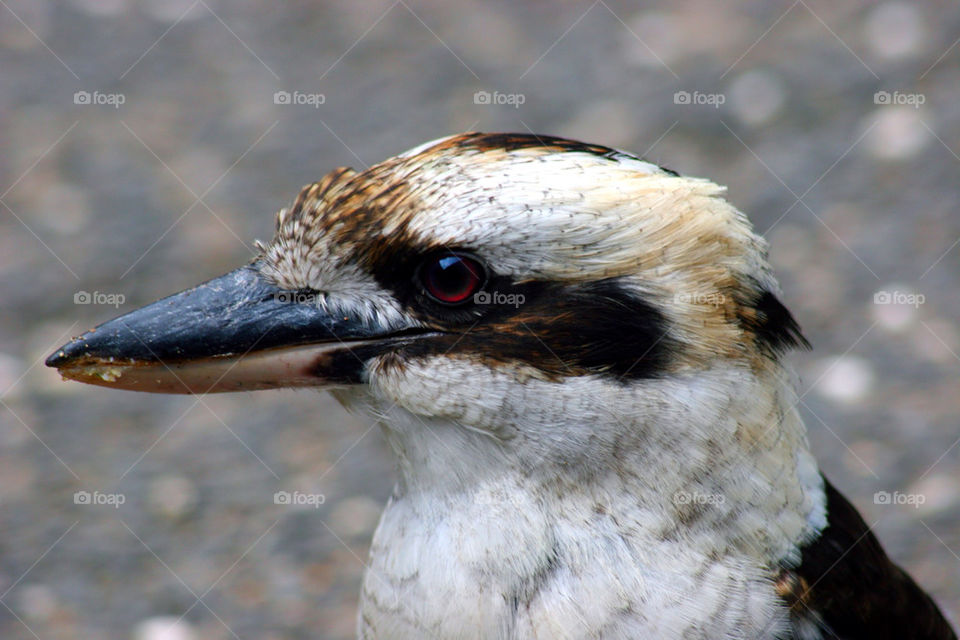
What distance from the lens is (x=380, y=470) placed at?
194 inches

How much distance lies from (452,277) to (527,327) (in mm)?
205

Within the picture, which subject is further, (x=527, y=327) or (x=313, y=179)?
(x=313, y=179)

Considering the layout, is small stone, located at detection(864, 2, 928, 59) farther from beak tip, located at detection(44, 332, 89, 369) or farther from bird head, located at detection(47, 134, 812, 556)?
beak tip, located at detection(44, 332, 89, 369)

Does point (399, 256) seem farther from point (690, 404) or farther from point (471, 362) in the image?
point (690, 404)

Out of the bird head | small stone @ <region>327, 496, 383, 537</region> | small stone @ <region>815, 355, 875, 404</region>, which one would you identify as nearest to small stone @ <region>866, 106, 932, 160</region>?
small stone @ <region>815, 355, 875, 404</region>

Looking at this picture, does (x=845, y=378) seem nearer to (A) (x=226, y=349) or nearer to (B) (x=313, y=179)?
(B) (x=313, y=179)

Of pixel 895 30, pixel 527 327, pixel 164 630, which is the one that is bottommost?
pixel 164 630

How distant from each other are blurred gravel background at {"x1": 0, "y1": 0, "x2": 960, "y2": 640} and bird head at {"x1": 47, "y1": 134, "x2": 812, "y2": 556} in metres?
2.11

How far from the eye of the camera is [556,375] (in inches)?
96.0

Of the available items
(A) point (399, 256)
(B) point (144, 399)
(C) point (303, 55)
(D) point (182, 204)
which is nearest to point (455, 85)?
(C) point (303, 55)

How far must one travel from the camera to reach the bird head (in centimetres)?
241

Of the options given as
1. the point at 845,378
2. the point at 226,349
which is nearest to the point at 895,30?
the point at 845,378

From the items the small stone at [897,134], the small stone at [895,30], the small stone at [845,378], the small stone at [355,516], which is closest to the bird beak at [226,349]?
the small stone at [355,516]

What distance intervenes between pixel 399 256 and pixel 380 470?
256cm
